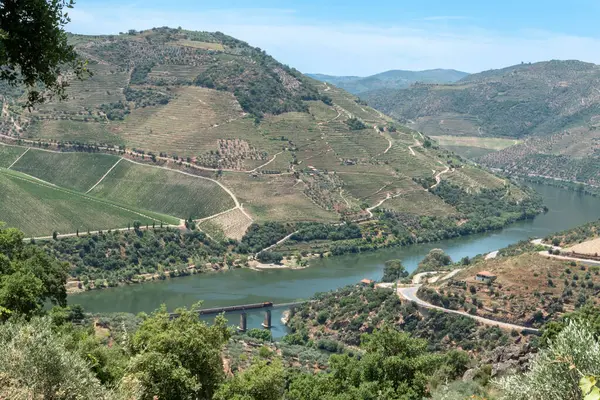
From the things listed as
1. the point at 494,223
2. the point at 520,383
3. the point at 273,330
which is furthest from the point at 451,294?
the point at 494,223

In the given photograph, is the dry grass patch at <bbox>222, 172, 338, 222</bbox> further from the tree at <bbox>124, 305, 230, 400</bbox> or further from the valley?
the tree at <bbox>124, 305, 230, 400</bbox>

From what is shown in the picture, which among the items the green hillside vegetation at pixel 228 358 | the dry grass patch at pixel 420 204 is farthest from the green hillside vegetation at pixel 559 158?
the green hillside vegetation at pixel 228 358

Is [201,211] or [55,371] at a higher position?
[55,371]

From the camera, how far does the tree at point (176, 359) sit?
14.8 meters

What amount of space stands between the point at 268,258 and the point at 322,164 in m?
26.5

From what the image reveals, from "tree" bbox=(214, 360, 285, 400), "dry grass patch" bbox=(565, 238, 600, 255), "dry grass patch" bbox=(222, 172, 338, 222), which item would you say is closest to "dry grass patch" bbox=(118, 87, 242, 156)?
"dry grass patch" bbox=(222, 172, 338, 222)

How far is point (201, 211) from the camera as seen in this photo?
8000 cm

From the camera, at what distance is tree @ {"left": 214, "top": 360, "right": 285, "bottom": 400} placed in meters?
15.9

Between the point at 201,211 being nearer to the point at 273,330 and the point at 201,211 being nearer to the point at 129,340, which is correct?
the point at 273,330

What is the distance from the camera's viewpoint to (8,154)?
3410 inches

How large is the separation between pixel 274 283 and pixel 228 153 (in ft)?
102

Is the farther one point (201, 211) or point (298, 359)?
point (201, 211)

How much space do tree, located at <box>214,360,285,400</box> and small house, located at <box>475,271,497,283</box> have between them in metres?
33.7

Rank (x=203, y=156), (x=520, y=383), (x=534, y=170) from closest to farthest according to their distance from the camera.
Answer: (x=520, y=383) < (x=203, y=156) < (x=534, y=170)
